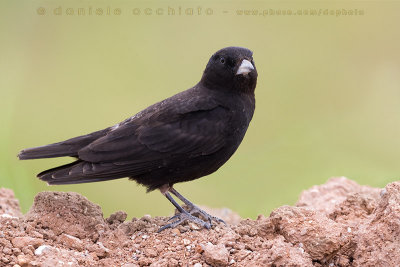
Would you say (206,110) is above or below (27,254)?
above

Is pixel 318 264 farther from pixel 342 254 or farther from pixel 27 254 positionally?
pixel 27 254

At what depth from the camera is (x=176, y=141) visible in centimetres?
567

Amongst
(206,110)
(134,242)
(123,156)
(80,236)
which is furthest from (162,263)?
(206,110)

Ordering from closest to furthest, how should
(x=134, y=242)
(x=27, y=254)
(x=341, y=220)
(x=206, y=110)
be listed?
(x=27, y=254), (x=134, y=242), (x=341, y=220), (x=206, y=110)

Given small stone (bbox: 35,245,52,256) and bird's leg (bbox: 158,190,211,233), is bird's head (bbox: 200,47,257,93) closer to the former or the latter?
bird's leg (bbox: 158,190,211,233)

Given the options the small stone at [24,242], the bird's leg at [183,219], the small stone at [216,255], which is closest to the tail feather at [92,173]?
the bird's leg at [183,219]

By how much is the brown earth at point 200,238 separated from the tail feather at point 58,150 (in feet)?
1.51

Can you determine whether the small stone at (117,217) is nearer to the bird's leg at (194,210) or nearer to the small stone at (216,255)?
the bird's leg at (194,210)

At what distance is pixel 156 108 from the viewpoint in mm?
5980

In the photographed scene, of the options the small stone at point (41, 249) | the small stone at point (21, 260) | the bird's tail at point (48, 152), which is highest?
the bird's tail at point (48, 152)

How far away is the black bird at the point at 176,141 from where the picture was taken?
18.4ft

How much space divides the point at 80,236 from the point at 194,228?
1.02 m

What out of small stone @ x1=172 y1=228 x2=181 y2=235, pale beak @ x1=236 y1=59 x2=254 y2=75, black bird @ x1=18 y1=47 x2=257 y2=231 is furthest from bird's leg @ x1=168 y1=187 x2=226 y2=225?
pale beak @ x1=236 y1=59 x2=254 y2=75

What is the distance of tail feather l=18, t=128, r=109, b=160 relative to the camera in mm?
5863
